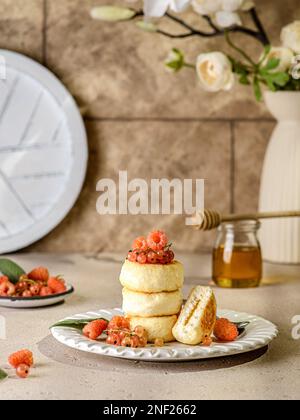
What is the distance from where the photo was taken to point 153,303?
1.11 meters

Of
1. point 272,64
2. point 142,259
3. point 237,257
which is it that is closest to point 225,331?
point 142,259

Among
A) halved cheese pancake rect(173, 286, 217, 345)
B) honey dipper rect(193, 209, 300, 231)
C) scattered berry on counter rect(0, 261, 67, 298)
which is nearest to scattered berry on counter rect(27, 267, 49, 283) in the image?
scattered berry on counter rect(0, 261, 67, 298)

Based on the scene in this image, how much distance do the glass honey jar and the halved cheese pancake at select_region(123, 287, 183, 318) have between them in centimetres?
47

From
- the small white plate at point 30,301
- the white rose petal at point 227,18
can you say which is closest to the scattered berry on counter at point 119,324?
the small white plate at point 30,301

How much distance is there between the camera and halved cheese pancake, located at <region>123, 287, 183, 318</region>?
112 centimetres

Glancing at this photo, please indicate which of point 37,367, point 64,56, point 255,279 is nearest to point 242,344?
point 37,367

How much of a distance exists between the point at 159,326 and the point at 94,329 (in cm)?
8

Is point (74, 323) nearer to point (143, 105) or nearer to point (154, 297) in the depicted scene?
point (154, 297)

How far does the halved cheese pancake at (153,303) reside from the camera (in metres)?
1.12

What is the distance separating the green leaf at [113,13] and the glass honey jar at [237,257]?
1.81 feet

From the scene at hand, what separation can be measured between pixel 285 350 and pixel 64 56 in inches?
42.0

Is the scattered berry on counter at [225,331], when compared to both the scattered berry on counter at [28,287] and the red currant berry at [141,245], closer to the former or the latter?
the red currant berry at [141,245]
